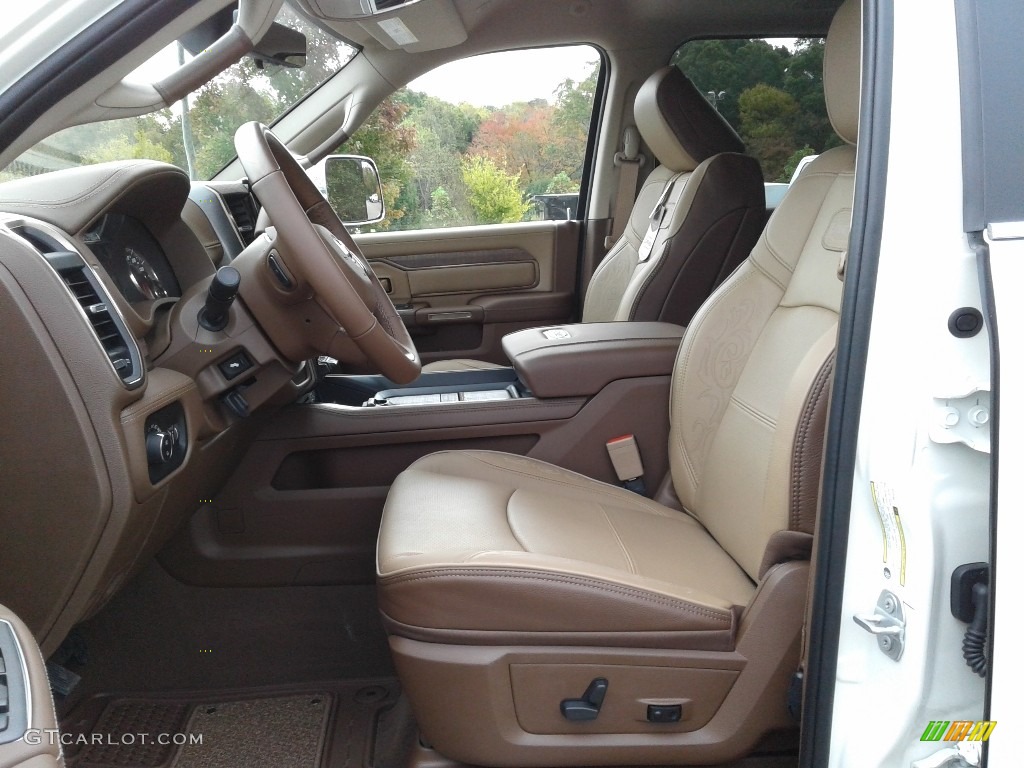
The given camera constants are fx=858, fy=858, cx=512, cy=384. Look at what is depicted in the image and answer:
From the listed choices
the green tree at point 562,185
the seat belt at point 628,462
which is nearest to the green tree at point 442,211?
the green tree at point 562,185

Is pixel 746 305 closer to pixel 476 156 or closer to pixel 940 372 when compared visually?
pixel 940 372

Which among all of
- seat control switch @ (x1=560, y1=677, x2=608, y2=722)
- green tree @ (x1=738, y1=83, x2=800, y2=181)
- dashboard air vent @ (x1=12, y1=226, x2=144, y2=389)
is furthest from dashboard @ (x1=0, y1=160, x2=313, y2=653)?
green tree @ (x1=738, y1=83, x2=800, y2=181)

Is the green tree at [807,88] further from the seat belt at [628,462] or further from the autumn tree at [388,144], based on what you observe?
the autumn tree at [388,144]

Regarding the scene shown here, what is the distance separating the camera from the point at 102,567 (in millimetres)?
1270

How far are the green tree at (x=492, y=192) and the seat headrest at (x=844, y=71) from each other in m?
1.71

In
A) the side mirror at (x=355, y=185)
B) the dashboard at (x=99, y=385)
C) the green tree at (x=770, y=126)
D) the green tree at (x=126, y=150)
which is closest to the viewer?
the dashboard at (x=99, y=385)

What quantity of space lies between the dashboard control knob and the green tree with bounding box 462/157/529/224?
Result: 6.11 ft

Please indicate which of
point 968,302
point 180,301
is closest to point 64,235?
point 180,301

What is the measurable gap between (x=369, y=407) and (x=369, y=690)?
0.60m

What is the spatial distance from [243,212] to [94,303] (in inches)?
37.8

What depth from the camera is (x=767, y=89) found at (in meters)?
2.77

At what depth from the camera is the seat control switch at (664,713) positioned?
1236 mm

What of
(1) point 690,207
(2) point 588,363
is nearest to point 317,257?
(2) point 588,363

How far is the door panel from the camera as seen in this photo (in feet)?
10.4
